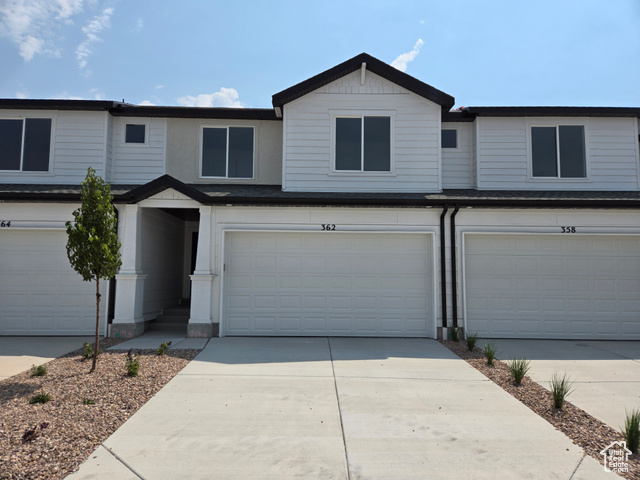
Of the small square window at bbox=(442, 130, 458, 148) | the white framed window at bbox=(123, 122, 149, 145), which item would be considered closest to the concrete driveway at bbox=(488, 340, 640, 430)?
the small square window at bbox=(442, 130, 458, 148)

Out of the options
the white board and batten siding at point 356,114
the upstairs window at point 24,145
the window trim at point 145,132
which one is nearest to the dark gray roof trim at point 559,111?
→ the white board and batten siding at point 356,114

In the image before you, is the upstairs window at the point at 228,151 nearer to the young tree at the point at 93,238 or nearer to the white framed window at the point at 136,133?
the white framed window at the point at 136,133

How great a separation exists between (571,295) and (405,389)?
251 inches

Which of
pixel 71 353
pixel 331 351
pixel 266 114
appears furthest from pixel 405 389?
pixel 266 114

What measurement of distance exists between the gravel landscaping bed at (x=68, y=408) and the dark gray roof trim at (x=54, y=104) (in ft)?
23.2

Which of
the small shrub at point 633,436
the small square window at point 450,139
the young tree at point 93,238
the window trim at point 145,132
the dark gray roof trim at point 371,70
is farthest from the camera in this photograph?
the small square window at point 450,139

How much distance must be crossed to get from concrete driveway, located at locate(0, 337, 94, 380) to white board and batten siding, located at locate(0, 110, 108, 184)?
4461 mm

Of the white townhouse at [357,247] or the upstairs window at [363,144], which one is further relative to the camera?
the upstairs window at [363,144]

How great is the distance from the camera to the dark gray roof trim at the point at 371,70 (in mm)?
10969

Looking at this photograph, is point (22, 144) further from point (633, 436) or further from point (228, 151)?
point (633, 436)

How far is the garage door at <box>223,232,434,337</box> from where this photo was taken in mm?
10117

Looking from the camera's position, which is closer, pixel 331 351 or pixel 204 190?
pixel 331 351

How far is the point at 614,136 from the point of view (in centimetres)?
1203

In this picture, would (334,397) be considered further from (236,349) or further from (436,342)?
(436,342)
